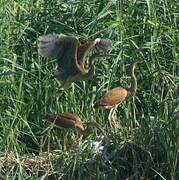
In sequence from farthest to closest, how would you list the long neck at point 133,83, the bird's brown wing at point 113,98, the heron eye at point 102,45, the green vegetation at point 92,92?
1. the heron eye at point 102,45
2. the long neck at point 133,83
3. the bird's brown wing at point 113,98
4. the green vegetation at point 92,92

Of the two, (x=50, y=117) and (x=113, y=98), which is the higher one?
(x=113, y=98)

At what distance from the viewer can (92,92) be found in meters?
5.56

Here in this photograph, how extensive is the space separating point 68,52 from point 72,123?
0.45 meters

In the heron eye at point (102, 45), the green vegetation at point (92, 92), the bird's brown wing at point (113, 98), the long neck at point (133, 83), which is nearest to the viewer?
the green vegetation at point (92, 92)

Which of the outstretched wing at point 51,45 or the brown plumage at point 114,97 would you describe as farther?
the outstretched wing at point 51,45

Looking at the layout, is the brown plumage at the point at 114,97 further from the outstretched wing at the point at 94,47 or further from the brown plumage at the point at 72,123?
the outstretched wing at the point at 94,47

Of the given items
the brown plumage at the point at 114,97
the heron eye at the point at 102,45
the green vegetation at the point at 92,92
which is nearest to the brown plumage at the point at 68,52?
the heron eye at the point at 102,45

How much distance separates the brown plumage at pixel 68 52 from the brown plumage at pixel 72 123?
9.8 inches

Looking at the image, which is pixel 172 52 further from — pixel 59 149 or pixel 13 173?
pixel 13 173

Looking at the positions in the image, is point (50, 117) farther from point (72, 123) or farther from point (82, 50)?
point (82, 50)

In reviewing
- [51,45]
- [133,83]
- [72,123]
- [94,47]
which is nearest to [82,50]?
[94,47]

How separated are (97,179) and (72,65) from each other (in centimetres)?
74

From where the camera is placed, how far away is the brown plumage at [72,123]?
5000mm

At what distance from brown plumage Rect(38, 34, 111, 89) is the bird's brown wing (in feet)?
0.62
